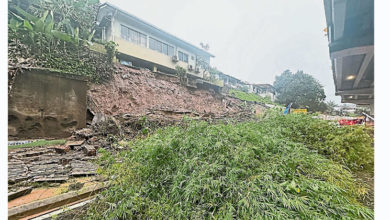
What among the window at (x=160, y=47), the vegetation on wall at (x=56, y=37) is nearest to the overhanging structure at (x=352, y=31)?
the vegetation on wall at (x=56, y=37)

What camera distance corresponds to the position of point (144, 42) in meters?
6.48

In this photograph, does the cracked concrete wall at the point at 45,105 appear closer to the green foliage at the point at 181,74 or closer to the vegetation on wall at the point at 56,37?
the vegetation on wall at the point at 56,37

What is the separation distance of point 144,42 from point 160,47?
841 millimetres

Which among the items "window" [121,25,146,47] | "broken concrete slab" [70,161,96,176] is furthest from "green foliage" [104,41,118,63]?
"broken concrete slab" [70,161,96,176]

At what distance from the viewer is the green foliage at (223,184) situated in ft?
2.39

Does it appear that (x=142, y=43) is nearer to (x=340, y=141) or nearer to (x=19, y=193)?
(x=19, y=193)

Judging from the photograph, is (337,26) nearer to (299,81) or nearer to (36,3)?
(36,3)

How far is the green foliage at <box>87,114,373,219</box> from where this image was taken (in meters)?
0.73

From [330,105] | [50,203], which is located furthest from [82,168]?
[330,105]

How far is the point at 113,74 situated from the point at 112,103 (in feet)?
3.37

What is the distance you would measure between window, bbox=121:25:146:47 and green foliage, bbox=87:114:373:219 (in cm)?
611

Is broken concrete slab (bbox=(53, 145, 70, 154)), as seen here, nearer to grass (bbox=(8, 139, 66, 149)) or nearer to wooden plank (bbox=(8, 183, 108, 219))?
grass (bbox=(8, 139, 66, 149))

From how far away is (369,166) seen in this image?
1.36 metres

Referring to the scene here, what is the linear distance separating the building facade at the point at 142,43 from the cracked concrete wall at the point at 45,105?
2.81 meters
